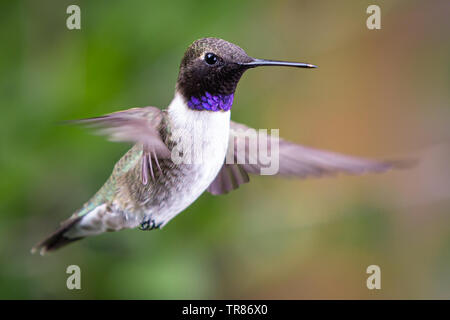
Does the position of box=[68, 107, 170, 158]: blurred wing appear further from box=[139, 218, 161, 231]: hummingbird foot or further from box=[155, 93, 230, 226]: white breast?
box=[139, 218, 161, 231]: hummingbird foot

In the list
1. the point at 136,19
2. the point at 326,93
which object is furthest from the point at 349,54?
the point at 136,19

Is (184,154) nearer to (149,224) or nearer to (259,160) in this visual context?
(149,224)

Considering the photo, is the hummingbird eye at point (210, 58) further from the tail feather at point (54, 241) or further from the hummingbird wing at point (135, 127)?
the tail feather at point (54, 241)

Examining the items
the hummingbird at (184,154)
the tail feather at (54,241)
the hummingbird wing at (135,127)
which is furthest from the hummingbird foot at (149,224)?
the tail feather at (54,241)

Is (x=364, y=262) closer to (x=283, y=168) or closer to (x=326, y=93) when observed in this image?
(x=326, y=93)

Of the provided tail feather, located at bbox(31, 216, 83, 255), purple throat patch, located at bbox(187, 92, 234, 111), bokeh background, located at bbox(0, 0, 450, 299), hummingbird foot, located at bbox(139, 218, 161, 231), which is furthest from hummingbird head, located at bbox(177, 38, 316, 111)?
bokeh background, located at bbox(0, 0, 450, 299)

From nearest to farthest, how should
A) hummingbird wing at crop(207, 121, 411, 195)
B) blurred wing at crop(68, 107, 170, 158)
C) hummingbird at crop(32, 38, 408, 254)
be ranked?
blurred wing at crop(68, 107, 170, 158) → hummingbird at crop(32, 38, 408, 254) → hummingbird wing at crop(207, 121, 411, 195)

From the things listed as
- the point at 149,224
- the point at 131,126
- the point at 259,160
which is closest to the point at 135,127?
the point at 131,126

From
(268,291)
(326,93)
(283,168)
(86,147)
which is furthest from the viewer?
(326,93)
